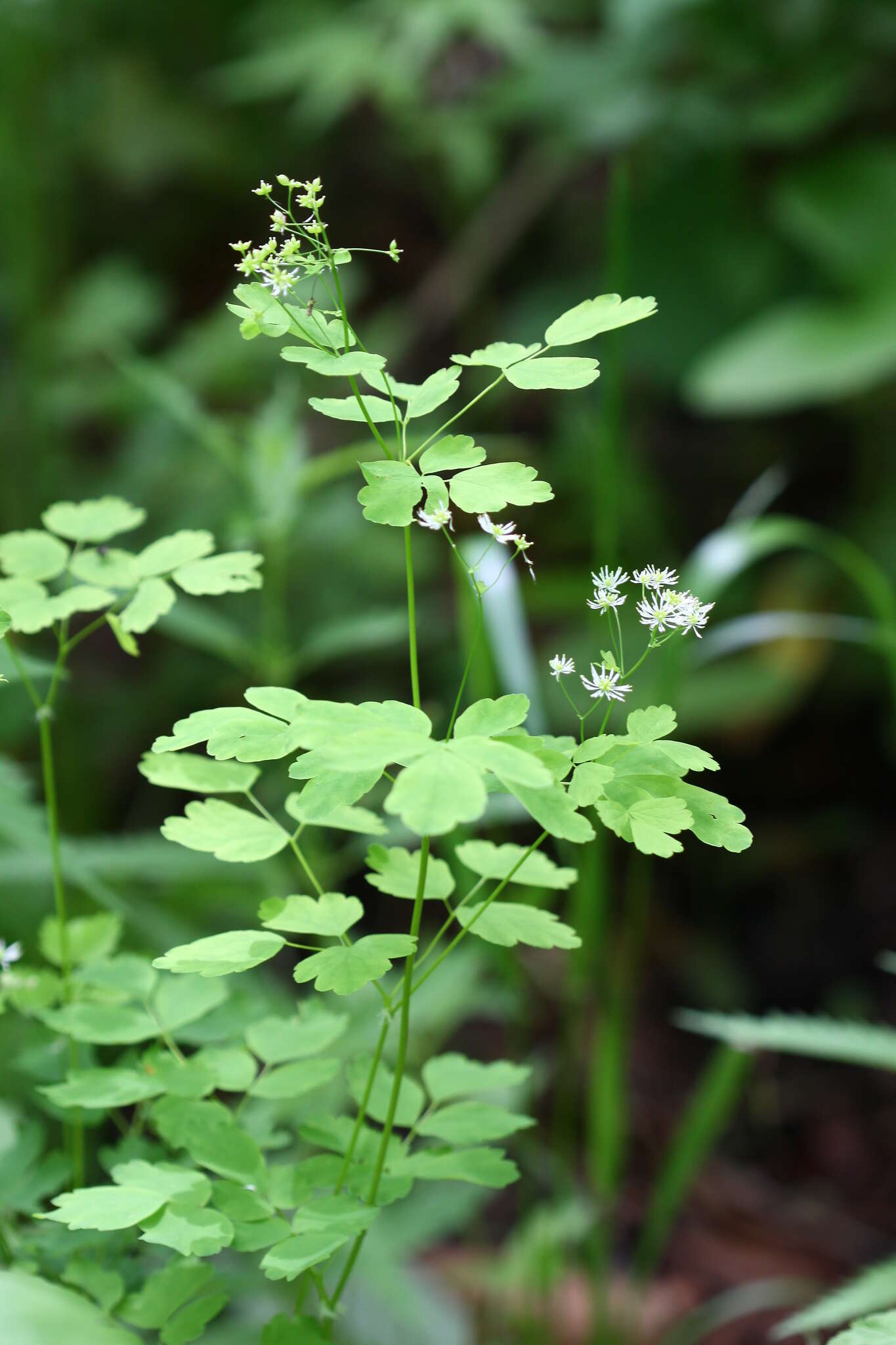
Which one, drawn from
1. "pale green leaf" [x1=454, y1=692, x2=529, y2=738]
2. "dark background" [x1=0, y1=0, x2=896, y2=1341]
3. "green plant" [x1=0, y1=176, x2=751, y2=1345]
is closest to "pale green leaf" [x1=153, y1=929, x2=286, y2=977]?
"green plant" [x1=0, y1=176, x2=751, y2=1345]

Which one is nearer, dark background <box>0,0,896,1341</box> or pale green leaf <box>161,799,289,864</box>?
pale green leaf <box>161,799,289,864</box>

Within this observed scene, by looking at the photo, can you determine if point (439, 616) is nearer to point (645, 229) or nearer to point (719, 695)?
point (719, 695)

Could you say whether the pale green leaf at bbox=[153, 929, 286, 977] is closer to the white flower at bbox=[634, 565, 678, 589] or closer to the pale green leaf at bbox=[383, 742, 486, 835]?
the pale green leaf at bbox=[383, 742, 486, 835]

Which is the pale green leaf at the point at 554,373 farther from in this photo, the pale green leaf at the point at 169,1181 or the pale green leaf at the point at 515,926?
the pale green leaf at the point at 169,1181

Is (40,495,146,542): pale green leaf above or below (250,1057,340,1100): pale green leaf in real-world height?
above

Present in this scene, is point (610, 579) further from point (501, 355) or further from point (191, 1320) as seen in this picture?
point (191, 1320)

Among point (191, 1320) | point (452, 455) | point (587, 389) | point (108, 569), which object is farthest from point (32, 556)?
point (587, 389)

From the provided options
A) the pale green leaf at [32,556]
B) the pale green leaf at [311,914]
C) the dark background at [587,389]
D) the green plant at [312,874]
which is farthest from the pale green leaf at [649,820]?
the dark background at [587,389]
